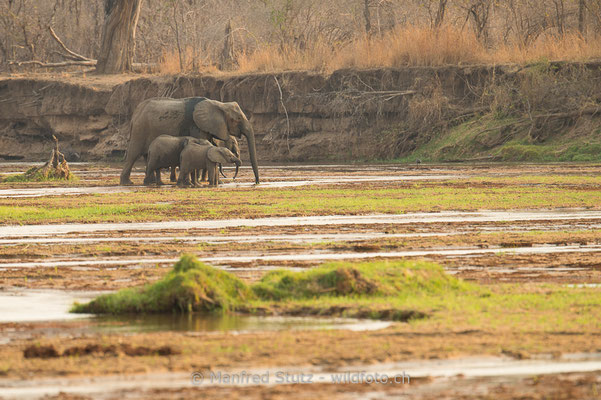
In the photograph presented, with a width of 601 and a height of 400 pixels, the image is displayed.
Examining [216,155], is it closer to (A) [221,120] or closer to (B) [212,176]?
A: (B) [212,176]

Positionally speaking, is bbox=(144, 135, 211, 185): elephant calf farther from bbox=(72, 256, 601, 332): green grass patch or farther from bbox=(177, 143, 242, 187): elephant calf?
bbox=(72, 256, 601, 332): green grass patch

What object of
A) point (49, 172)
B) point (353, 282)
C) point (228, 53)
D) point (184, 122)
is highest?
point (228, 53)

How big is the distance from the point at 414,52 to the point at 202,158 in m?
19.4

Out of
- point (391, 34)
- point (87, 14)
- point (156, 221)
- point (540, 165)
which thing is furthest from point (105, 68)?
point (156, 221)

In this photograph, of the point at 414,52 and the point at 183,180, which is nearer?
the point at 183,180

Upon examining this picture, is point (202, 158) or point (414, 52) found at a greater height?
point (414, 52)

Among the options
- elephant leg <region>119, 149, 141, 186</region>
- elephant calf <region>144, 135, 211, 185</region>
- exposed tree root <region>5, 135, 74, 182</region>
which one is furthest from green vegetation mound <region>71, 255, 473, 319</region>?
exposed tree root <region>5, 135, 74, 182</region>

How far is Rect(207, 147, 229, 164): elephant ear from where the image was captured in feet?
95.2

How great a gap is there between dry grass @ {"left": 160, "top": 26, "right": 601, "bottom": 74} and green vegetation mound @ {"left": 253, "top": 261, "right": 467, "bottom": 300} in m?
33.1

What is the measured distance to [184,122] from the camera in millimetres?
32531

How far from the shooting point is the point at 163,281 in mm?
10391

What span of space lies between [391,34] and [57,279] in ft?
130

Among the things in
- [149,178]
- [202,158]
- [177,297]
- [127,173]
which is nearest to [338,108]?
[127,173]

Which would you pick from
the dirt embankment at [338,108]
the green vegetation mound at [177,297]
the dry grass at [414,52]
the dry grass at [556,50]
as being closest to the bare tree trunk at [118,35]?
the dirt embankment at [338,108]
